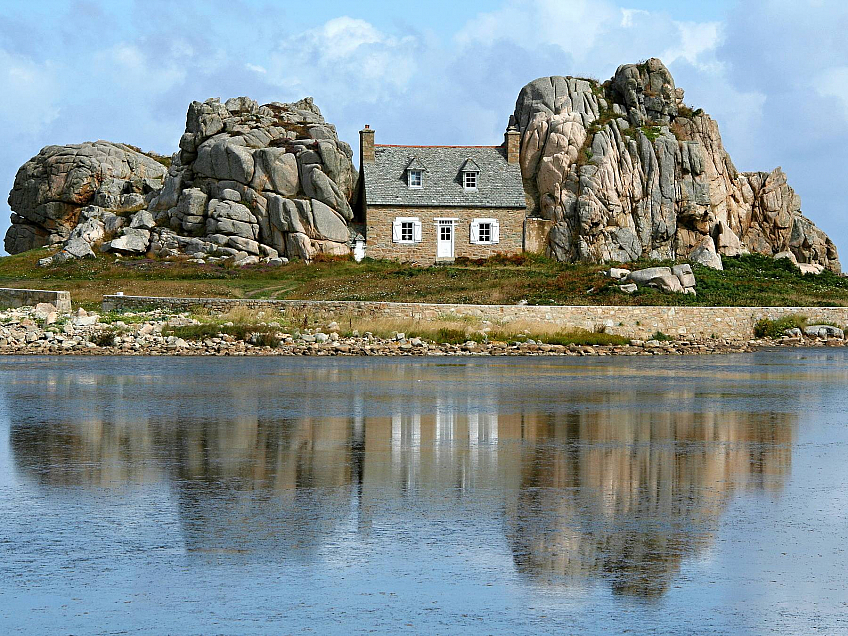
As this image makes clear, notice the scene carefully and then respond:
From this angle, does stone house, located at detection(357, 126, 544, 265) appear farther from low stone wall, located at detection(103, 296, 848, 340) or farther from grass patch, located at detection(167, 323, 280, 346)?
grass patch, located at detection(167, 323, 280, 346)

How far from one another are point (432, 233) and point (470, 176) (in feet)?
15.4

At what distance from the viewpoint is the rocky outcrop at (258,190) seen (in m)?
60.7

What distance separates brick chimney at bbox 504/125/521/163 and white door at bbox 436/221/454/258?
267 inches

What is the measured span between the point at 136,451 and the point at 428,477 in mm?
4790

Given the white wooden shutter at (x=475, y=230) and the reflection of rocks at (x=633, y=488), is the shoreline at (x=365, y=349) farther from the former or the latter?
the reflection of rocks at (x=633, y=488)

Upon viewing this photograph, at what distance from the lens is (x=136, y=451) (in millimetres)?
16062

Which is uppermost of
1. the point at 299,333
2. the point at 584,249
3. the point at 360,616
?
the point at 584,249

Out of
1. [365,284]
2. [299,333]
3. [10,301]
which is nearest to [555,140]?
[365,284]

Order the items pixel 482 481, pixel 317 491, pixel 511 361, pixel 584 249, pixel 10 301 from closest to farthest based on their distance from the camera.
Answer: pixel 317 491, pixel 482 481, pixel 511 361, pixel 10 301, pixel 584 249

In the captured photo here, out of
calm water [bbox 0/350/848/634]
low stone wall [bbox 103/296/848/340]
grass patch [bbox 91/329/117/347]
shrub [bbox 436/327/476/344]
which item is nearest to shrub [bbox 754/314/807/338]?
low stone wall [bbox 103/296/848/340]

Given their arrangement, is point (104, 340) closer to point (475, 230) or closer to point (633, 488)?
point (475, 230)

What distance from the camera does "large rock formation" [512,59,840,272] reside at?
64.8 metres

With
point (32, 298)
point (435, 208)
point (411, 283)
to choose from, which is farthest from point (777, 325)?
point (32, 298)

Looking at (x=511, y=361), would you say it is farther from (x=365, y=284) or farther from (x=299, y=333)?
(x=365, y=284)
